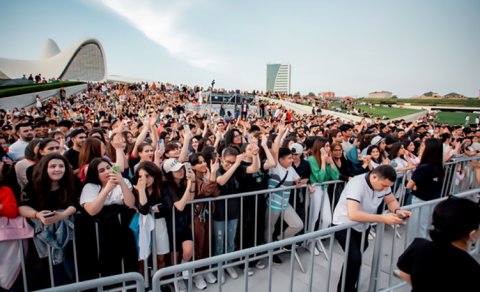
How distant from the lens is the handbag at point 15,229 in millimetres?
2535

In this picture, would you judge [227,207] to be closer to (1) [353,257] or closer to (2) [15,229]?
(1) [353,257]

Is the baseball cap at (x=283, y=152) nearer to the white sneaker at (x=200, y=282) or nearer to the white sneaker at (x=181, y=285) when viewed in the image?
the white sneaker at (x=200, y=282)

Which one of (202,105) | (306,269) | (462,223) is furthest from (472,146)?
(202,105)

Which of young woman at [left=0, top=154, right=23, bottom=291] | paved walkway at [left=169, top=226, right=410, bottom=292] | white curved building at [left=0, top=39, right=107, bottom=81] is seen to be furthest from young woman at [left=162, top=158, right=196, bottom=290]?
white curved building at [left=0, top=39, right=107, bottom=81]

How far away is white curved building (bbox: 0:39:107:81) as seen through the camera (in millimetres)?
71812

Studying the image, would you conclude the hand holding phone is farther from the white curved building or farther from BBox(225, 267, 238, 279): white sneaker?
the white curved building

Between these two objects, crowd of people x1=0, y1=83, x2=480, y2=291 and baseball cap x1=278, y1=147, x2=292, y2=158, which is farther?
baseball cap x1=278, y1=147, x2=292, y2=158

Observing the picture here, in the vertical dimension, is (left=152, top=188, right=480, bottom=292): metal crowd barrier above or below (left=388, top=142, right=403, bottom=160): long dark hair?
below

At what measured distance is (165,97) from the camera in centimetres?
2772

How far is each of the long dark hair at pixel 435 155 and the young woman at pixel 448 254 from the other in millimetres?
2730

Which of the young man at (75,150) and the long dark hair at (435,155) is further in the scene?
the young man at (75,150)

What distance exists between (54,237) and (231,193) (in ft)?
7.16

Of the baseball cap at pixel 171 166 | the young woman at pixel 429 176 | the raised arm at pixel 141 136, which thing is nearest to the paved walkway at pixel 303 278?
the young woman at pixel 429 176

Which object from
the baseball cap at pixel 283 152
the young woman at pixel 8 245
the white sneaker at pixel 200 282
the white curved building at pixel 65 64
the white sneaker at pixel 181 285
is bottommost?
the white sneaker at pixel 181 285
